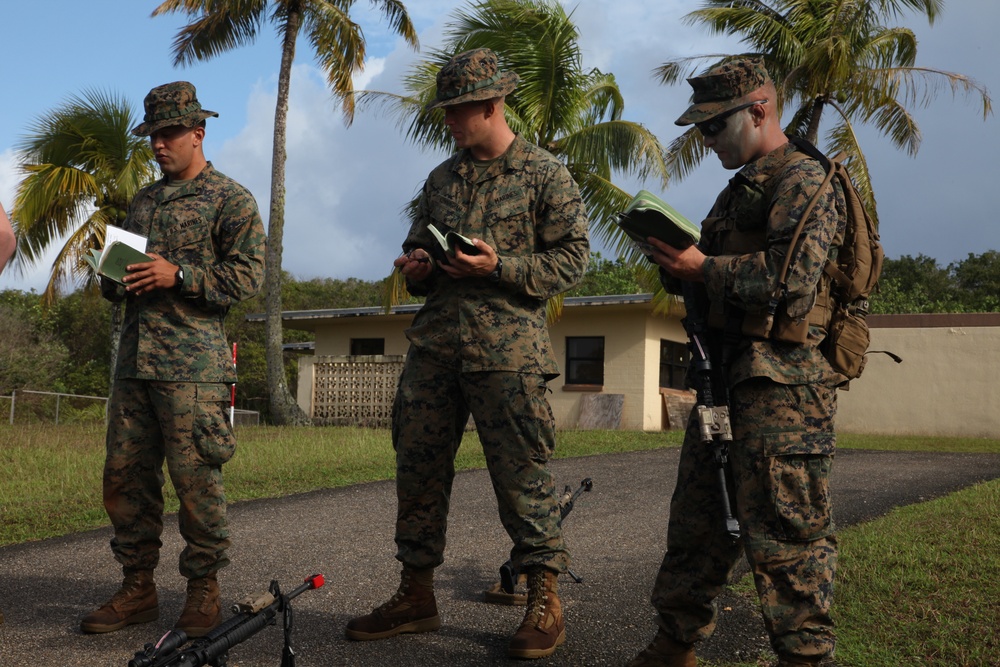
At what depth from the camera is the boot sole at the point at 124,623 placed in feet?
13.1

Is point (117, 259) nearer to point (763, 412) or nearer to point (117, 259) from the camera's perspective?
point (117, 259)

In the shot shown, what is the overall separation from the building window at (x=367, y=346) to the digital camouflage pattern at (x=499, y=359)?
22.0 metres

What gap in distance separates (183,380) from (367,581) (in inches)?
60.6

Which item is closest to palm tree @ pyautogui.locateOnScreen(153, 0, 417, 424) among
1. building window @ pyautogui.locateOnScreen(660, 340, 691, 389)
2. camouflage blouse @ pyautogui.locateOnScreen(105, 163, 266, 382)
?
building window @ pyautogui.locateOnScreen(660, 340, 691, 389)

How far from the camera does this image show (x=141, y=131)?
4.36 meters

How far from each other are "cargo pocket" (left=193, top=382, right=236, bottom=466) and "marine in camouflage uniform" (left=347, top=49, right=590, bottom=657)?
785 mm

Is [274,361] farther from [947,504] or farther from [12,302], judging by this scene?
[12,302]

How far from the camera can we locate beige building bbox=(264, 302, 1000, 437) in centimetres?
2173

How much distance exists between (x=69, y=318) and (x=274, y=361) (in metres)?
21.7

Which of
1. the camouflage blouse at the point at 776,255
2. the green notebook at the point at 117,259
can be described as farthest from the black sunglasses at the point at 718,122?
the green notebook at the point at 117,259

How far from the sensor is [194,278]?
4.18 metres

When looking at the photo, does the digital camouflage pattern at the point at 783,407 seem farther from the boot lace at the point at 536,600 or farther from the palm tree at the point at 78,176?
the palm tree at the point at 78,176

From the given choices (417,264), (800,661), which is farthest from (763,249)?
(417,264)

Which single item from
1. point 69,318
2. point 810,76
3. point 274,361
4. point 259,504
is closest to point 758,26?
point 810,76
